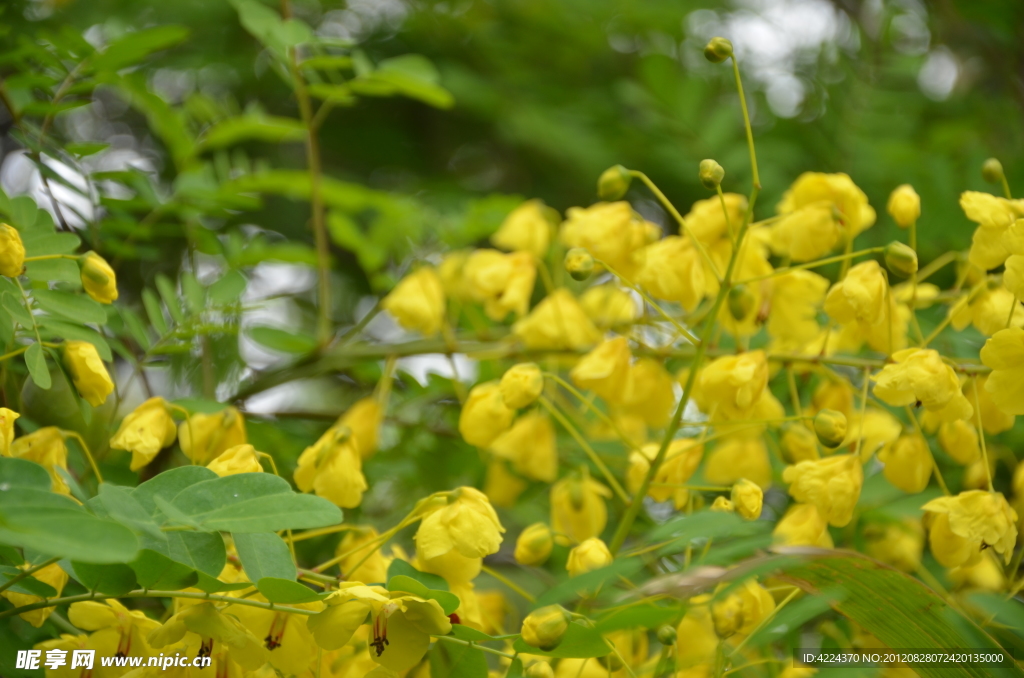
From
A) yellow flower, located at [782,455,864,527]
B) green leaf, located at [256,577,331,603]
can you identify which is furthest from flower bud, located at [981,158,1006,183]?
green leaf, located at [256,577,331,603]

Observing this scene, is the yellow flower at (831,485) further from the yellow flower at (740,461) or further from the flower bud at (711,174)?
the flower bud at (711,174)

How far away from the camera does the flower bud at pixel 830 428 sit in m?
0.75

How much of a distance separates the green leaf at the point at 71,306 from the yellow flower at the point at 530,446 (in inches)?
18.2

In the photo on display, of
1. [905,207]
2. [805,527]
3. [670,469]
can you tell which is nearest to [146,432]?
[670,469]

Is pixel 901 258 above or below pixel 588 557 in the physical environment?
above

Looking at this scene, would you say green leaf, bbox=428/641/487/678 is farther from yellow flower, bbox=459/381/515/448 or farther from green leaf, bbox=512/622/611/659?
yellow flower, bbox=459/381/515/448

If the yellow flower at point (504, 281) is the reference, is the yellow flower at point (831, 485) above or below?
above

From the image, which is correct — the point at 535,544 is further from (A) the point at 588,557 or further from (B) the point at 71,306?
(B) the point at 71,306

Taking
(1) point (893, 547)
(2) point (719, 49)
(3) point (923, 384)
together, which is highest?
(2) point (719, 49)

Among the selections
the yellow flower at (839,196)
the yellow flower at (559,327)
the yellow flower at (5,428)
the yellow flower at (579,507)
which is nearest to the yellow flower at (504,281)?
the yellow flower at (559,327)

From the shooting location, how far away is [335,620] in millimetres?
573

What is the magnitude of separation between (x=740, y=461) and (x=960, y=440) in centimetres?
24

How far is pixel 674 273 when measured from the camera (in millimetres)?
876

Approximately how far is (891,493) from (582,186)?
44.0 inches
